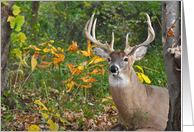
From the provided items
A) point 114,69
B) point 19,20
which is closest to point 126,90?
point 114,69

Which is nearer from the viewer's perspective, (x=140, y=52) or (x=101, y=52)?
(x=140, y=52)

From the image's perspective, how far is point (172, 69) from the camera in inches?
93.0

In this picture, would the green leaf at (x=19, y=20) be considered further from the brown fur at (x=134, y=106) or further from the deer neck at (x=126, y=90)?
the deer neck at (x=126, y=90)

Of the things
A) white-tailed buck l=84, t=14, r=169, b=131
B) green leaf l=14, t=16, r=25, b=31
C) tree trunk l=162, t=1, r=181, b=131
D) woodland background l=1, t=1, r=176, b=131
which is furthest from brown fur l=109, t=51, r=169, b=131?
green leaf l=14, t=16, r=25, b=31

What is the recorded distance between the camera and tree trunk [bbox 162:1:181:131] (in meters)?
2.33

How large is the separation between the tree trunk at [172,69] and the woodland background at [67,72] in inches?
26.5

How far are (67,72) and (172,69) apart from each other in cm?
214

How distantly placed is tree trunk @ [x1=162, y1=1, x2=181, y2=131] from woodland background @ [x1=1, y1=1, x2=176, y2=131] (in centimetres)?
67

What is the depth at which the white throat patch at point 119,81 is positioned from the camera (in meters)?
2.52

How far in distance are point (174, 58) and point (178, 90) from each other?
12.1 inches

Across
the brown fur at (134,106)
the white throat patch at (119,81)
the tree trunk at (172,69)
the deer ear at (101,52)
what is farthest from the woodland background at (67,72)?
the tree trunk at (172,69)

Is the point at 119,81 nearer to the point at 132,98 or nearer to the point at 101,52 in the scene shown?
the point at 132,98

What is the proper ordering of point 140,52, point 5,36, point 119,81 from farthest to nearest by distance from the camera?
point 5,36 → point 140,52 → point 119,81

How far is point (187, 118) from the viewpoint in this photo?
2330mm
